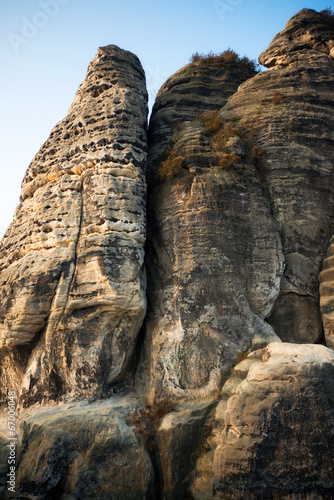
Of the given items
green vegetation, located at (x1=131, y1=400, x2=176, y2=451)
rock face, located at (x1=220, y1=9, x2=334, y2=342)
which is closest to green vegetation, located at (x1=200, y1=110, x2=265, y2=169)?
rock face, located at (x1=220, y1=9, x2=334, y2=342)

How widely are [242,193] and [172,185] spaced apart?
2114mm

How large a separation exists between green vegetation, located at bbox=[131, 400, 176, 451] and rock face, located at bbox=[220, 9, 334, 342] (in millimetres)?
3858

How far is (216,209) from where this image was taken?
9.78 m

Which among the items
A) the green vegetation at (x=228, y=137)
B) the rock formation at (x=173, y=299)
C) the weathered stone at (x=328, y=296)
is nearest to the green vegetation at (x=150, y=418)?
the rock formation at (x=173, y=299)

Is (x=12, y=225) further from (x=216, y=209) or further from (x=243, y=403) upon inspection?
(x=243, y=403)

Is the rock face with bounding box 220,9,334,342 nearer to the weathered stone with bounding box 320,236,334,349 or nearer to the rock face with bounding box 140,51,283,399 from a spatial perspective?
the weathered stone with bounding box 320,236,334,349

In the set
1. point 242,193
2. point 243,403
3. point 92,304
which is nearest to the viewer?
point 243,403

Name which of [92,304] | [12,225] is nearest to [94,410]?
[92,304]

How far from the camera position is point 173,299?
9211mm

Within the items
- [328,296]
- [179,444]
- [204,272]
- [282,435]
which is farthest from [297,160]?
[179,444]

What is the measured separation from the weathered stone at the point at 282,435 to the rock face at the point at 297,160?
130 inches

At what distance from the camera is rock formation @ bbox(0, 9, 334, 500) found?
257 inches

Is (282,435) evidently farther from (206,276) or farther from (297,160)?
(297,160)

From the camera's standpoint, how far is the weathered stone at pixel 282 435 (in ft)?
19.1
